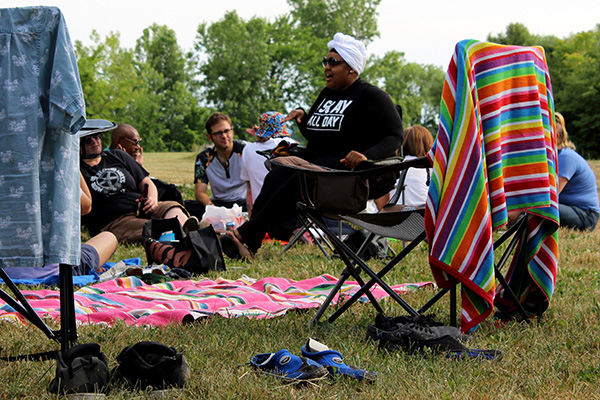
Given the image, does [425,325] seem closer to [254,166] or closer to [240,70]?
[254,166]

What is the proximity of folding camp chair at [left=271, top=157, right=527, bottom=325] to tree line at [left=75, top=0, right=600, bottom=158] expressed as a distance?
2984 cm

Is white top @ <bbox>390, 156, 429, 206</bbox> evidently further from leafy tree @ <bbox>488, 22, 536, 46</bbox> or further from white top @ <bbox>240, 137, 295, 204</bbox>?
leafy tree @ <bbox>488, 22, 536, 46</bbox>

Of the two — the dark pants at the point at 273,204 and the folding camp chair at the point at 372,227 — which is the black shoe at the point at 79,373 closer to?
the folding camp chair at the point at 372,227

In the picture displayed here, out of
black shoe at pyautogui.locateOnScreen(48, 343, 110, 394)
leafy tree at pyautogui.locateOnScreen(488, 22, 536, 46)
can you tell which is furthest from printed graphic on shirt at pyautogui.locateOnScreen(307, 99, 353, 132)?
leafy tree at pyautogui.locateOnScreen(488, 22, 536, 46)

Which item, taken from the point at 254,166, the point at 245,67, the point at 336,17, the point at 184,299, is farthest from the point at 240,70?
the point at 184,299

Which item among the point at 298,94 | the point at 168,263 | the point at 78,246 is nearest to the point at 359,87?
the point at 168,263

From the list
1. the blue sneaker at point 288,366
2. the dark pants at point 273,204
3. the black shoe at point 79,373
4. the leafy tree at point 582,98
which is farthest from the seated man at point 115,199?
the leafy tree at point 582,98

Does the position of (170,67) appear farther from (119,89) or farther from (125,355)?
(125,355)

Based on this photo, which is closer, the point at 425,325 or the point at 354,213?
the point at 425,325

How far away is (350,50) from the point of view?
4.20m

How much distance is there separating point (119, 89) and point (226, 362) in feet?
93.7

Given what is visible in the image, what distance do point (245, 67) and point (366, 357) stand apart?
116 feet

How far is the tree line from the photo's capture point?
35.5 metres

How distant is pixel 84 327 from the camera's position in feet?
8.63
